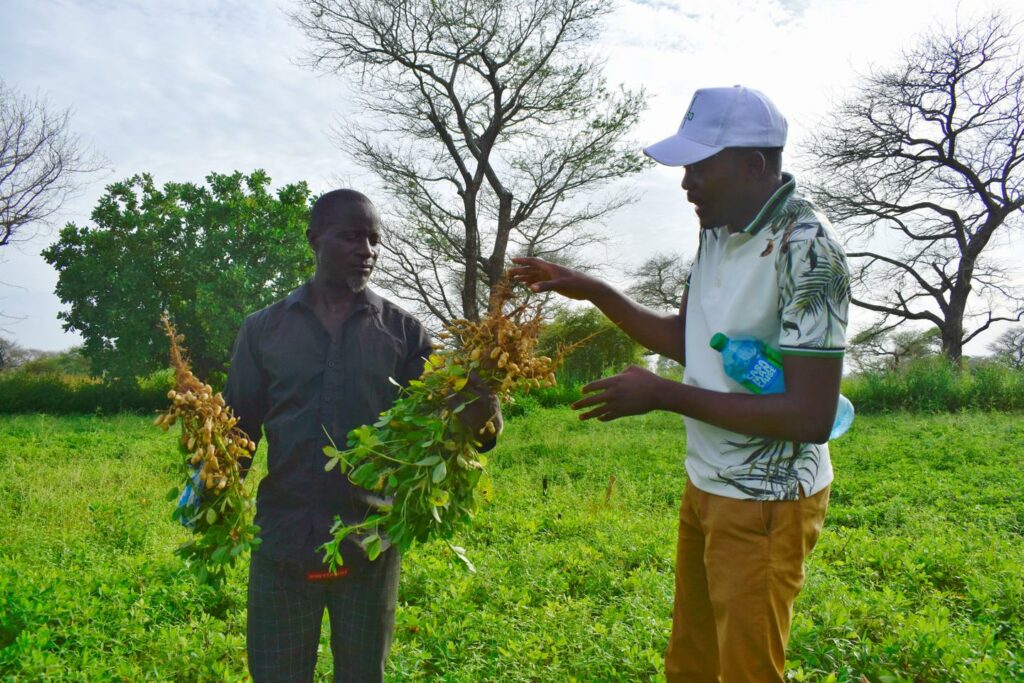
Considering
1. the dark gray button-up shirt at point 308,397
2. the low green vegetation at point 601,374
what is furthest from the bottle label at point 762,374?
the low green vegetation at point 601,374

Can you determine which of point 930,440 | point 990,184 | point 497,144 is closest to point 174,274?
point 497,144

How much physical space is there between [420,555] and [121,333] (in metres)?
15.5

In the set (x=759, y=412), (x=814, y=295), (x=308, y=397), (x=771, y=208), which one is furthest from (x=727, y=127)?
(x=308, y=397)

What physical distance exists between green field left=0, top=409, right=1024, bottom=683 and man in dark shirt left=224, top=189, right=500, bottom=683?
380 millimetres

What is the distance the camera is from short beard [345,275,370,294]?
7.89ft

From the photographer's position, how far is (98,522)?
21.5 feet

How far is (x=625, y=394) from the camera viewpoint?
1.91 meters

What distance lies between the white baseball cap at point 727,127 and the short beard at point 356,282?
1071mm

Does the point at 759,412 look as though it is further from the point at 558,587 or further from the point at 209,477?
the point at 558,587

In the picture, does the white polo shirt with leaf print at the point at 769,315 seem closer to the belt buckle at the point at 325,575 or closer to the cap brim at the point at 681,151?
the cap brim at the point at 681,151

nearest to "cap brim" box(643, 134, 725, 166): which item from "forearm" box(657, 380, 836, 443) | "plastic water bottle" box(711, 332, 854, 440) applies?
"plastic water bottle" box(711, 332, 854, 440)

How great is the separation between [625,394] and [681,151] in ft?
2.23

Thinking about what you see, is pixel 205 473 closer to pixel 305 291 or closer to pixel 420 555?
pixel 305 291

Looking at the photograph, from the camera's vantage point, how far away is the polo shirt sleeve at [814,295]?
1718 millimetres
